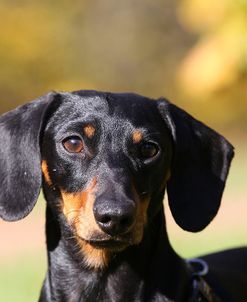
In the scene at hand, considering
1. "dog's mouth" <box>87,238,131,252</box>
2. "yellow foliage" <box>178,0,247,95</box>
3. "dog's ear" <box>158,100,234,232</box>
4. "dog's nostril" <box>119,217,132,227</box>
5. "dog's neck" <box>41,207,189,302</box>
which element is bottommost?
A: "dog's neck" <box>41,207,189,302</box>

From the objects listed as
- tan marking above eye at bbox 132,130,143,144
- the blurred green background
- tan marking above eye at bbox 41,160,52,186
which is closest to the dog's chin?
tan marking above eye at bbox 41,160,52,186

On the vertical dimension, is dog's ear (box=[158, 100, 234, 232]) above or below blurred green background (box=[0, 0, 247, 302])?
below

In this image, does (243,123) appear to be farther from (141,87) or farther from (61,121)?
(61,121)

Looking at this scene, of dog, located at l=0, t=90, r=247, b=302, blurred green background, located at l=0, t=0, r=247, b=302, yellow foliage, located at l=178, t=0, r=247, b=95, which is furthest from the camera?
blurred green background, located at l=0, t=0, r=247, b=302

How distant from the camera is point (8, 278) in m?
9.35

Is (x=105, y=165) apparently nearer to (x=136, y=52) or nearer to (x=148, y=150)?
(x=148, y=150)

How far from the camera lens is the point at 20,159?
4.55 m

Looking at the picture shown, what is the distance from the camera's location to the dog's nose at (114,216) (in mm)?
4055

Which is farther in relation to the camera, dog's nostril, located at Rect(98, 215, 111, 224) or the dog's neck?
the dog's neck

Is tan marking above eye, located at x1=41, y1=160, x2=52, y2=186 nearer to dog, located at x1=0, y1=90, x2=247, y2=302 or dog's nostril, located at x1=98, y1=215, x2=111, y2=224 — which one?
dog, located at x1=0, y1=90, x2=247, y2=302

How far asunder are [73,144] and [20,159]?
30cm

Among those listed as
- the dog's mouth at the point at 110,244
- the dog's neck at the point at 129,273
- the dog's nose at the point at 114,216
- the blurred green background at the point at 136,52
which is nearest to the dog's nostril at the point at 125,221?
the dog's nose at the point at 114,216

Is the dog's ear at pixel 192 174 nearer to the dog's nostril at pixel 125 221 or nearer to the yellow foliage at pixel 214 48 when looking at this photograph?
the dog's nostril at pixel 125 221

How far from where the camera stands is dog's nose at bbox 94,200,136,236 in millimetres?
4055
